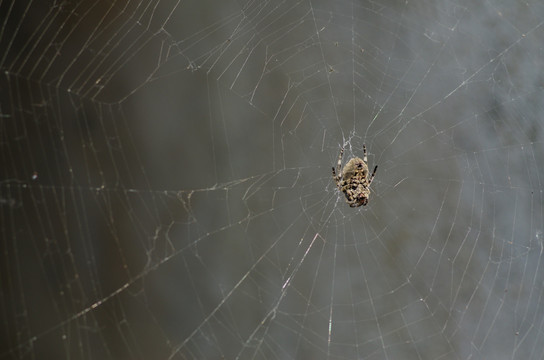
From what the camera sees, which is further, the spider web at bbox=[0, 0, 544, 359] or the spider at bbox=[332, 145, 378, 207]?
the spider at bbox=[332, 145, 378, 207]

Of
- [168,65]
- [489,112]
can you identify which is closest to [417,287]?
[489,112]

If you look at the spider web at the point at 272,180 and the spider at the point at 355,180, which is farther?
the spider at the point at 355,180

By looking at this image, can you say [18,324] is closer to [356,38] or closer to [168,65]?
[168,65]

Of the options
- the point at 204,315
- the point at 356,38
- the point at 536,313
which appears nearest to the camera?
the point at 536,313
